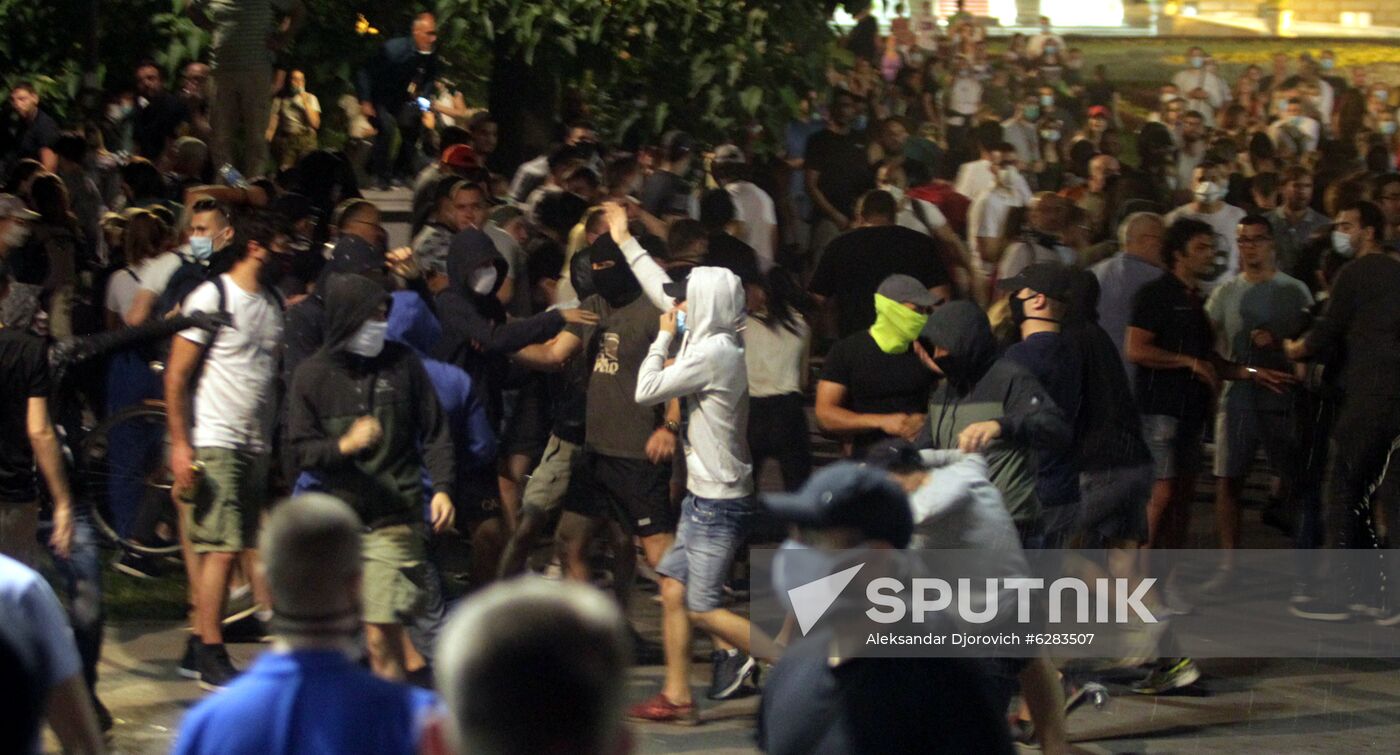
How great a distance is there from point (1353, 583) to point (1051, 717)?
12.5ft

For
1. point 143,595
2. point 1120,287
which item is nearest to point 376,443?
point 143,595

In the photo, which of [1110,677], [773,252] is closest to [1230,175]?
[773,252]

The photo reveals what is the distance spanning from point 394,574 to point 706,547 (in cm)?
129

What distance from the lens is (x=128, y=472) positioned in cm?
945

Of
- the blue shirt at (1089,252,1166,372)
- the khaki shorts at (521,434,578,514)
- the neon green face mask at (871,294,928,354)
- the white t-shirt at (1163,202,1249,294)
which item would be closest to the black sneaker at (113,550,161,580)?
the khaki shorts at (521,434,578,514)

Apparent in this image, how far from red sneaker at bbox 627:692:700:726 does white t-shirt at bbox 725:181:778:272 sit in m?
5.42

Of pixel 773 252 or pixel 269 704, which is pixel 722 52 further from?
pixel 269 704

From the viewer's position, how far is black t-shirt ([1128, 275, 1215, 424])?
29.3 feet

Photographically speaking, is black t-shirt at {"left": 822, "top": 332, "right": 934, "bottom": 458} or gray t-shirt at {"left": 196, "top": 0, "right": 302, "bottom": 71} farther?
gray t-shirt at {"left": 196, "top": 0, "right": 302, "bottom": 71}

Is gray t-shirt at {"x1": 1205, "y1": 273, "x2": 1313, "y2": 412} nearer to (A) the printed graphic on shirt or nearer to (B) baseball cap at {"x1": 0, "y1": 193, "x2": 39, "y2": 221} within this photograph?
(A) the printed graphic on shirt

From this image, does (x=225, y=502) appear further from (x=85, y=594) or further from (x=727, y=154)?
(x=727, y=154)

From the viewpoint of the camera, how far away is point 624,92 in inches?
526

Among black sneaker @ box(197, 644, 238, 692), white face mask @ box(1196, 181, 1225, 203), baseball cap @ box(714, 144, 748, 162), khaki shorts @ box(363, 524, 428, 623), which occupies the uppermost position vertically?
baseball cap @ box(714, 144, 748, 162)

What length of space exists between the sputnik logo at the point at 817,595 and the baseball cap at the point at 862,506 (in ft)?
0.32
